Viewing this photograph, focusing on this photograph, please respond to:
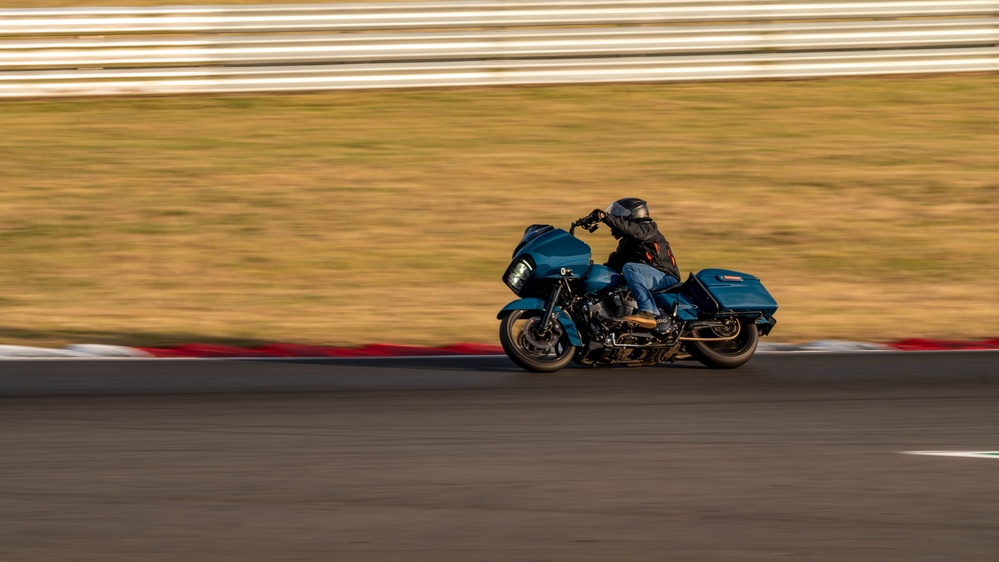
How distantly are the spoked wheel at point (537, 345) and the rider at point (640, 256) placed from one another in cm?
47

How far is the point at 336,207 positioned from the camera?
52.1 ft

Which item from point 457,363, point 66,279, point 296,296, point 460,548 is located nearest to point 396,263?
point 296,296

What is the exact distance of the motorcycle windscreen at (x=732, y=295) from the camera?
9500 mm

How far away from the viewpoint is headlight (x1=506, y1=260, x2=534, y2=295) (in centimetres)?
934

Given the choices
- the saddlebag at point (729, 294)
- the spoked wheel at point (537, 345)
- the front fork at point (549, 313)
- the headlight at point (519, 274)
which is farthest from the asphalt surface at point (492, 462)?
the headlight at point (519, 274)

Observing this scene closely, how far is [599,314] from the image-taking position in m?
9.42

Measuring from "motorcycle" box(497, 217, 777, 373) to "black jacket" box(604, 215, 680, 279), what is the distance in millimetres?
163

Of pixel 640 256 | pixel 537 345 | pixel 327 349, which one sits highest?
pixel 640 256

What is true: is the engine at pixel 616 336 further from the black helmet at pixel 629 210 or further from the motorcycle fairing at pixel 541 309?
the black helmet at pixel 629 210

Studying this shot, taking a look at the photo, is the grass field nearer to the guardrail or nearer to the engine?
the guardrail

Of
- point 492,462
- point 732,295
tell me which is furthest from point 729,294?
point 492,462

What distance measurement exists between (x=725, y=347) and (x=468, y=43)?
10.3 m

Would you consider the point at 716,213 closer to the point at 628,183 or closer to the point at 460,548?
the point at 628,183

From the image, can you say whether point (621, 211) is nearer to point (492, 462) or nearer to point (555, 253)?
point (555, 253)
